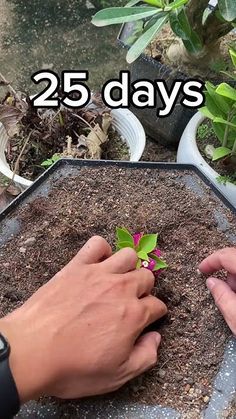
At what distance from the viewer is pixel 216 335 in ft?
2.83

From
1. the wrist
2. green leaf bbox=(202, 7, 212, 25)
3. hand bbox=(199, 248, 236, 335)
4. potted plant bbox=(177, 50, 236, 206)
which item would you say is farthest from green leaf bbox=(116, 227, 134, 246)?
green leaf bbox=(202, 7, 212, 25)

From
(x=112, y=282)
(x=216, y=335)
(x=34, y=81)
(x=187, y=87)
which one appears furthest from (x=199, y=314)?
(x=34, y=81)

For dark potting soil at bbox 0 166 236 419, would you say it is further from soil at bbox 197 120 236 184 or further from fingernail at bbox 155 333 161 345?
soil at bbox 197 120 236 184

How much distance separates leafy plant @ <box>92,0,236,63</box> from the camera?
1156 mm

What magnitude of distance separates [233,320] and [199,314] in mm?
63

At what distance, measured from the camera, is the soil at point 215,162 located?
127 centimetres

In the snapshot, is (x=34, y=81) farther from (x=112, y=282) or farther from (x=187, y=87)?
(x=112, y=282)

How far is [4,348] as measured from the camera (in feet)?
2.44

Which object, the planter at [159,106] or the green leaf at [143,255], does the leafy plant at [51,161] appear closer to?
the planter at [159,106]

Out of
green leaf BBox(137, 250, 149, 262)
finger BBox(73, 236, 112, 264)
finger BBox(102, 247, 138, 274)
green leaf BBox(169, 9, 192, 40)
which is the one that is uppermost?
green leaf BBox(169, 9, 192, 40)

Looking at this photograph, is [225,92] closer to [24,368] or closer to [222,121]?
[222,121]

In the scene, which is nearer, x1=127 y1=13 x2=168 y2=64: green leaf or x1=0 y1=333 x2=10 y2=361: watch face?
x1=0 y1=333 x2=10 y2=361: watch face

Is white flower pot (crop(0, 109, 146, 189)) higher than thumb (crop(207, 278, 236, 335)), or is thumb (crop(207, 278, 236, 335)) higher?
thumb (crop(207, 278, 236, 335))

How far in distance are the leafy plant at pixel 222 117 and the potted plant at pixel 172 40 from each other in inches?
5.7
